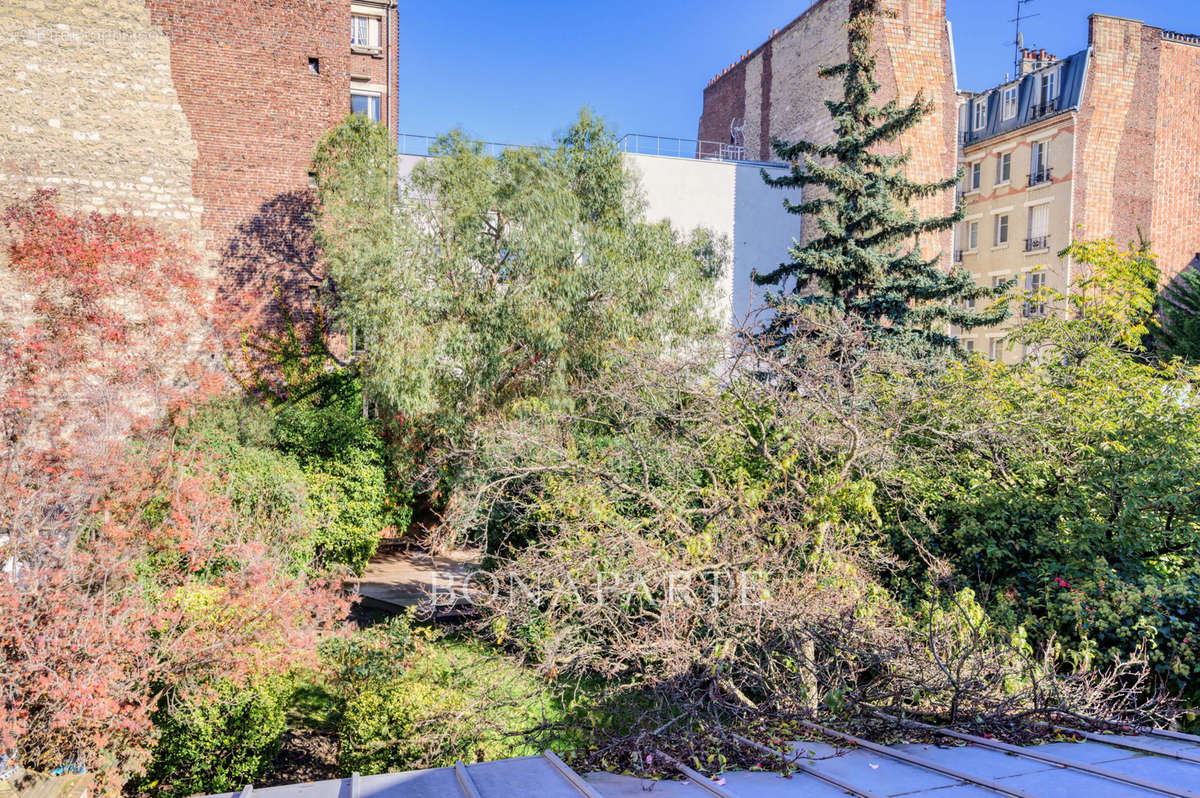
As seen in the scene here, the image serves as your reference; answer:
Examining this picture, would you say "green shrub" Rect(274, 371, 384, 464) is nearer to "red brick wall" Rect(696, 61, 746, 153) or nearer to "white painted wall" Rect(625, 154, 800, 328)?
"white painted wall" Rect(625, 154, 800, 328)

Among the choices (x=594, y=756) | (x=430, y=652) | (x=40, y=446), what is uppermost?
(x=40, y=446)

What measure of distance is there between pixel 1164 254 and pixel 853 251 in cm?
1501

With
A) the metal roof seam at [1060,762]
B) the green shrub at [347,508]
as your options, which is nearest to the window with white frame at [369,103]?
the green shrub at [347,508]

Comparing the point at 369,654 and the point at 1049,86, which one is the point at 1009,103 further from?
the point at 369,654

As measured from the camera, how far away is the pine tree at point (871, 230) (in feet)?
50.7

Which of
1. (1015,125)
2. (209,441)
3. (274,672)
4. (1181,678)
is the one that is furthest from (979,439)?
(1015,125)

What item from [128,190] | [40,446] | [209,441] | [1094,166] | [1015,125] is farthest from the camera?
[1015,125]

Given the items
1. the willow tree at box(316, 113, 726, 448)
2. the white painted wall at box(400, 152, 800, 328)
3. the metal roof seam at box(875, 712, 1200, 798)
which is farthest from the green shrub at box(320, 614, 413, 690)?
the white painted wall at box(400, 152, 800, 328)

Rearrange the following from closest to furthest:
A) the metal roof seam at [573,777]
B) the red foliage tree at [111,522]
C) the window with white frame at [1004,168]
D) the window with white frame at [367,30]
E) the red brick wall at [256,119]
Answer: the metal roof seam at [573,777]
the red foliage tree at [111,522]
the red brick wall at [256,119]
the window with white frame at [367,30]
the window with white frame at [1004,168]

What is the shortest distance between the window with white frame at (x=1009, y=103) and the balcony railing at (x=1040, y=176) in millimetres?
2649

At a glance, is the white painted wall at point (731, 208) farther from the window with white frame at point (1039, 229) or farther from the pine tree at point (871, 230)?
the window with white frame at point (1039, 229)

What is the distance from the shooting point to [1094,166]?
2327cm

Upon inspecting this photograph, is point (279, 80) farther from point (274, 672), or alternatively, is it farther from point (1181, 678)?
point (1181, 678)

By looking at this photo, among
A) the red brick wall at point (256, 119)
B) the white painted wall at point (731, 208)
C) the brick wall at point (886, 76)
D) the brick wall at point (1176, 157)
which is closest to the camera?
the red brick wall at point (256, 119)
